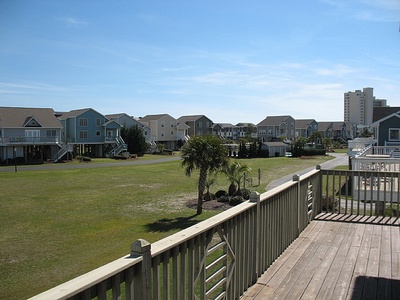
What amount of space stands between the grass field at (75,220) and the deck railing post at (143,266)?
280 inches

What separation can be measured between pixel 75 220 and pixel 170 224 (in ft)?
13.3

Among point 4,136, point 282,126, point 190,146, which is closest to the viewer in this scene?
point 190,146

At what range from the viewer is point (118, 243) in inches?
466

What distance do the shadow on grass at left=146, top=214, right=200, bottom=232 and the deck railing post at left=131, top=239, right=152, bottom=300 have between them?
37.6ft

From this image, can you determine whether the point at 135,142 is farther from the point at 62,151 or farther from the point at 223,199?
the point at 223,199

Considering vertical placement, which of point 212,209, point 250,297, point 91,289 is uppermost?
point 91,289

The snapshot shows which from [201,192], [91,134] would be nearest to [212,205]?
[201,192]

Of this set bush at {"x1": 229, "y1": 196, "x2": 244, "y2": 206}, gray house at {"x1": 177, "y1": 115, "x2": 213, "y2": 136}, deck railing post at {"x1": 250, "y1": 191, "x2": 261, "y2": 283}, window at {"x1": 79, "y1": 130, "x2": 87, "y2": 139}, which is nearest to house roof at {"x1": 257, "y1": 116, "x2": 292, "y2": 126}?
gray house at {"x1": 177, "y1": 115, "x2": 213, "y2": 136}

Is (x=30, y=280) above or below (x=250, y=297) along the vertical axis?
below

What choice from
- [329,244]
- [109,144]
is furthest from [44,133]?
[329,244]

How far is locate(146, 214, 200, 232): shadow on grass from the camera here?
13.7 metres

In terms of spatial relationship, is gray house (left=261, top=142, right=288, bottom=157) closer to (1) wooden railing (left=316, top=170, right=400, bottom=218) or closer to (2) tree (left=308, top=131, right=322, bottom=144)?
(2) tree (left=308, top=131, right=322, bottom=144)

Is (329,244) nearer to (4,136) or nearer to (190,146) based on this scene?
(190,146)

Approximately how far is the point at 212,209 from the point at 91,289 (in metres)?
15.9
